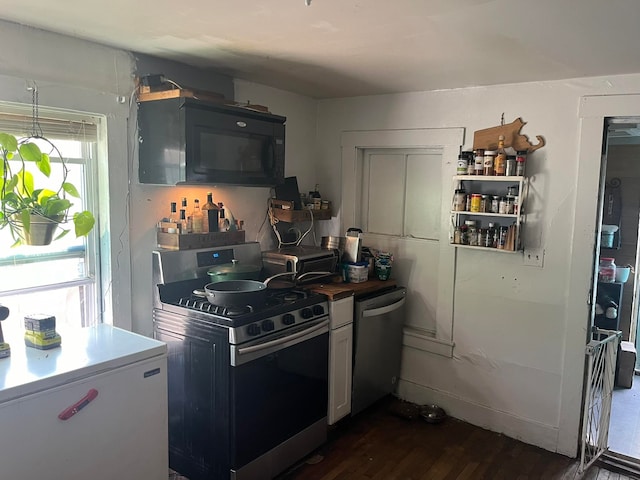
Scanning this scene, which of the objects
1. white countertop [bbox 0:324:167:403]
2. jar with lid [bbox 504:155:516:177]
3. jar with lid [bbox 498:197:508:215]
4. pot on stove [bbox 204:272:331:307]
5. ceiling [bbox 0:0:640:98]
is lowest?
white countertop [bbox 0:324:167:403]

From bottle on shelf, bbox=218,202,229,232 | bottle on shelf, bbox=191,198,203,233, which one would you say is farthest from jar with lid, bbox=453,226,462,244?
bottle on shelf, bbox=191,198,203,233

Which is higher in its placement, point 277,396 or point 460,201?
point 460,201

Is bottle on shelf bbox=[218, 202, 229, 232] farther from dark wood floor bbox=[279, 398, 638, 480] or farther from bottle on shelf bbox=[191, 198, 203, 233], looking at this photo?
dark wood floor bbox=[279, 398, 638, 480]

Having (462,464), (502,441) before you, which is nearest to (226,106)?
(462,464)

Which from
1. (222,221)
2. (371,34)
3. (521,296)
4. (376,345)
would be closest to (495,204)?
(521,296)

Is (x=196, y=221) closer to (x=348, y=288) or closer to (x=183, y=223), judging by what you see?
(x=183, y=223)

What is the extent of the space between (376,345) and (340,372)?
14.8 inches

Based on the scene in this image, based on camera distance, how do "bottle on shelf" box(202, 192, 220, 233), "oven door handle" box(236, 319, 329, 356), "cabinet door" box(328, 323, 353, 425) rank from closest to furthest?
"oven door handle" box(236, 319, 329, 356), "bottle on shelf" box(202, 192, 220, 233), "cabinet door" box(328, 323, 353, 425)

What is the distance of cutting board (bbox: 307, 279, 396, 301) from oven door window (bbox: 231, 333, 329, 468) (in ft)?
0.80

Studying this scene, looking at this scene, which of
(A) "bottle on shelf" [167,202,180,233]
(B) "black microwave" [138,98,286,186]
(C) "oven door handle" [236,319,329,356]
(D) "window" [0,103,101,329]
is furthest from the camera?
(A) "bottle on shelf" [167,202,180,233]

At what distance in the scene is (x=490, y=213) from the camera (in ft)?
9.78

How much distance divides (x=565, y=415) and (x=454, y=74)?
6.90 feet

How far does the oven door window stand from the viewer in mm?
2354

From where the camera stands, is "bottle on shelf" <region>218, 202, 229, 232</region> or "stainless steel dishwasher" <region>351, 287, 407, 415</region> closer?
"bottle on shelf" <region>218, 202, 229, 232</region>
